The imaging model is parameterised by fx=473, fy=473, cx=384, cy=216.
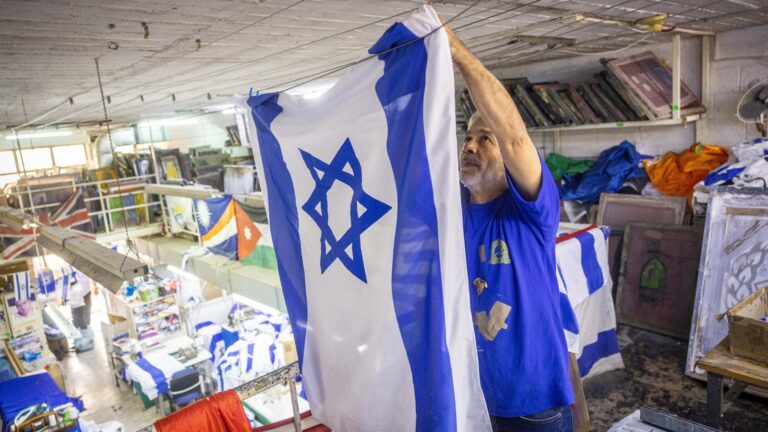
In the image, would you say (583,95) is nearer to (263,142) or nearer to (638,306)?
(638,306)

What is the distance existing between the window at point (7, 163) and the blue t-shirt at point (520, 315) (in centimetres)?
1468

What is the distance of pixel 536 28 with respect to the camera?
3578mm

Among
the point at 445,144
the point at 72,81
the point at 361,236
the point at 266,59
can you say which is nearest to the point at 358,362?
the point at 361,236

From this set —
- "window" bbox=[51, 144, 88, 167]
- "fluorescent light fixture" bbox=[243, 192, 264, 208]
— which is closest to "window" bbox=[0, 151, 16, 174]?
"window" bbox=[51, 144, 88, 167]

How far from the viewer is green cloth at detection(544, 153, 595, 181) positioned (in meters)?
5.80

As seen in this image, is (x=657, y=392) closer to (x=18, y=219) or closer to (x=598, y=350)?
(x=598, y=350)

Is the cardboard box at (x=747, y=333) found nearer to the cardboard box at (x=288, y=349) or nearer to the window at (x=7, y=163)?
the cardboard box at (x=288, y=349)

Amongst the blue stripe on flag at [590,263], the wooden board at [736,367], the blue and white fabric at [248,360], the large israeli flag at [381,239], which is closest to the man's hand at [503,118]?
the large israeli flag at [381,239]

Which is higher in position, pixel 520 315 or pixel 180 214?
pixel 520 315

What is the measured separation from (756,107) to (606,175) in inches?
60.9

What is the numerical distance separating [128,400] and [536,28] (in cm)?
850

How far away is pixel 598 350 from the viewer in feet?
13.8

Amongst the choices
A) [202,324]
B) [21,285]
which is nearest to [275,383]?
[202,324]

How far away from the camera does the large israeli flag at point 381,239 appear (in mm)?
1359
